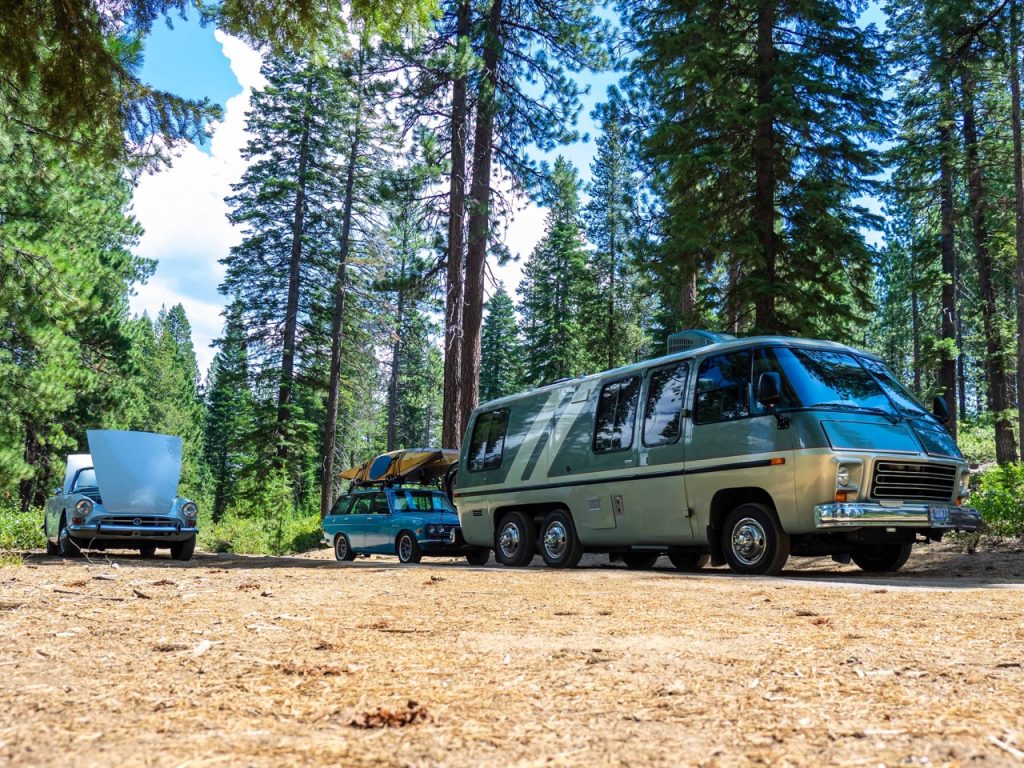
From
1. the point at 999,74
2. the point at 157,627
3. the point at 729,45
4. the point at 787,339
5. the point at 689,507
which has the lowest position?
the point at 157,627

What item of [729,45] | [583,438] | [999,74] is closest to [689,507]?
[583,438]

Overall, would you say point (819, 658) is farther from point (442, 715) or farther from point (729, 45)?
point (729, 45)

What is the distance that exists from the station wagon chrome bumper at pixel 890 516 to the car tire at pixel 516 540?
17.3 ft

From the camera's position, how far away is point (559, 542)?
40.9 feet

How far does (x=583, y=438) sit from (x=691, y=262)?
18.1ft

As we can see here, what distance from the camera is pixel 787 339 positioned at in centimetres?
988

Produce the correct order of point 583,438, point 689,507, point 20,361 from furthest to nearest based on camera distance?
1. point 20,361
2. point 583,438
3. point 689,507

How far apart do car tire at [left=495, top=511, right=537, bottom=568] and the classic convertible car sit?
5938 mm

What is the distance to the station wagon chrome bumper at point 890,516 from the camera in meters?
8.77

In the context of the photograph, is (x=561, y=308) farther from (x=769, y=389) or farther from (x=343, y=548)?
(x=769, y=389)

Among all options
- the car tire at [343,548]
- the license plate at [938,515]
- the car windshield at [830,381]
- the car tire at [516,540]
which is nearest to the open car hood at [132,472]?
the car tire at [343,548]

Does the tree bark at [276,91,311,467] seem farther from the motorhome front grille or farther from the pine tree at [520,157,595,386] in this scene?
the motorhome front grille

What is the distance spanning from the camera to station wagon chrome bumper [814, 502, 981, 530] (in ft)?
28.8

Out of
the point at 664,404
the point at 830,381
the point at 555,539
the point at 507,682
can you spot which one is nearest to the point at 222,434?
the point at 555,539
